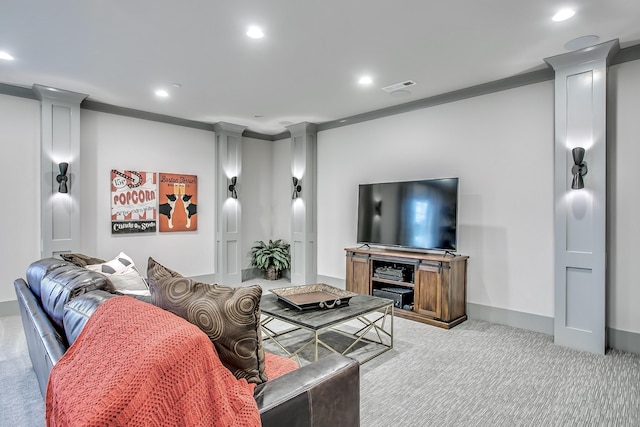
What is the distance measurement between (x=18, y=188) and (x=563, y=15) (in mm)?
5929

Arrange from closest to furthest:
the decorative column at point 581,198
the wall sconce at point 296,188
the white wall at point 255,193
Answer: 1. the decorative column at point 581,198
2. the wall sconce at point 296,188
3. the white wall at point 255,193

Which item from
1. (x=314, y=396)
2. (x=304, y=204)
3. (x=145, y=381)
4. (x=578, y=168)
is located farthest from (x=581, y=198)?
(x=304, y=204)

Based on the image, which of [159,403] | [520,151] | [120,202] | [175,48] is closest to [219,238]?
[120,202]

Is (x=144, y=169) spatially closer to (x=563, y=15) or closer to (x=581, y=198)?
(x=563, y=15)

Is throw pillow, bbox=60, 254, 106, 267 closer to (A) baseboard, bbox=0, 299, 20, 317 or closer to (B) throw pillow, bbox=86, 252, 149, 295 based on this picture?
(B) throw pillow, bbox=86, 252, 149, 295

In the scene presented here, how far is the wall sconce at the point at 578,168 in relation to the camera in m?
3.26

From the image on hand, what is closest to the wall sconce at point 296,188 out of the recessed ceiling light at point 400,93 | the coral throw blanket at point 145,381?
the recessed ceiling light at point 400,93

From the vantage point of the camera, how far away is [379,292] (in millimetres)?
4574

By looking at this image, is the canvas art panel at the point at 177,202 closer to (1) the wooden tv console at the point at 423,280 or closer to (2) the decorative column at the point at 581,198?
(1) the wooden tv console at the point at 423,280

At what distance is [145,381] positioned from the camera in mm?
936

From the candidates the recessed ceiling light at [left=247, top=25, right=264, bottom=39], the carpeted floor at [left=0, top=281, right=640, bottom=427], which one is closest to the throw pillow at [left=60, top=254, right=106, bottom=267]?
the carpeted floor at [left=0, top=281, right=640, bottom=427]

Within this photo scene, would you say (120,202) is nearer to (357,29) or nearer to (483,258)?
(357,29)

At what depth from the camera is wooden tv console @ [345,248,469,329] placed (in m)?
3.96

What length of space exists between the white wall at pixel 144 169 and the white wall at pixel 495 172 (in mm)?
2961
